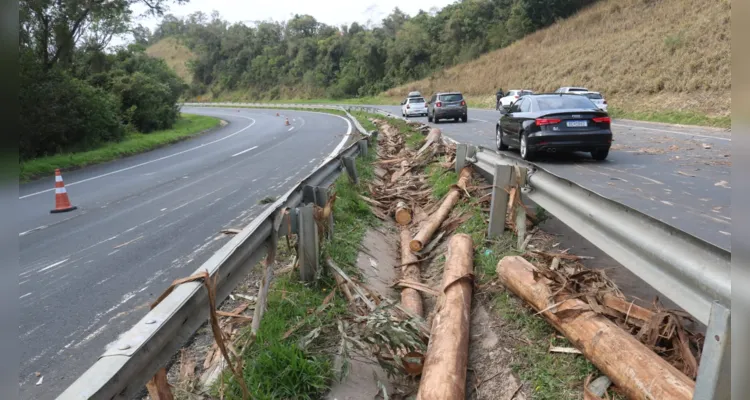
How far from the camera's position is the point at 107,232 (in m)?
8.07

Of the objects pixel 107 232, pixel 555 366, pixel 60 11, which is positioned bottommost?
pixel 107 232

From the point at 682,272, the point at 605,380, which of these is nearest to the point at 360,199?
the point at 605,380

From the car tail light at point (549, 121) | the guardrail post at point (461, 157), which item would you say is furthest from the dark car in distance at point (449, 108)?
the guardrail post at point (461, 157)

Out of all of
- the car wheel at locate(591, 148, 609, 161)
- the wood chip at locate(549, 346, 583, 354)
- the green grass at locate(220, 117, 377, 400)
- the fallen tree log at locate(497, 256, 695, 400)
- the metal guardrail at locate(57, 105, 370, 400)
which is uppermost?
the metal guardrail at locate(57, 105, 370, 400)

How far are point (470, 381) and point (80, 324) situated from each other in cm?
344

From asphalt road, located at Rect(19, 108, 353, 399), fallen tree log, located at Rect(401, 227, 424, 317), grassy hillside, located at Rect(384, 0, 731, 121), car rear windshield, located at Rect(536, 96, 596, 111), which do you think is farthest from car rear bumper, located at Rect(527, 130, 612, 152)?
asphalt road, located at Rect(19, 108, 353, 399)

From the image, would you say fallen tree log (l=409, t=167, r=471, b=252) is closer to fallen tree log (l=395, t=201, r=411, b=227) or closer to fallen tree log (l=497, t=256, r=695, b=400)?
fallen tree log (l=395, t=201, r=411, b=227)

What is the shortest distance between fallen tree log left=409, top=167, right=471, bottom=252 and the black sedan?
13.2 ft

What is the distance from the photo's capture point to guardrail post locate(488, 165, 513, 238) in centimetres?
589

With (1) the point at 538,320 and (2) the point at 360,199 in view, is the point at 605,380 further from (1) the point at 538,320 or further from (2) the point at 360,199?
(2) the point at 360,199

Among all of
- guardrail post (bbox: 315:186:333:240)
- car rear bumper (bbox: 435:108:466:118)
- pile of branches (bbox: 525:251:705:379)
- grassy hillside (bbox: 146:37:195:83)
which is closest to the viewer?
pile of branches (bbox: 525:251:705:379)

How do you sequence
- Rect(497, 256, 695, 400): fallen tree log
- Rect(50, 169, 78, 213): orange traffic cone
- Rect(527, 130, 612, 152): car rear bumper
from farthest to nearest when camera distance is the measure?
Rect(527, 130, 612, 152): car rear bumper → Rect(50, 169, 78, 213): orange traffic cone → Rect(497, 256, 695, 400): fallen tree log

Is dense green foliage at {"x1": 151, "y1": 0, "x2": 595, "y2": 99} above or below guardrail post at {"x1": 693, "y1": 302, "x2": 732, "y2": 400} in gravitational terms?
above

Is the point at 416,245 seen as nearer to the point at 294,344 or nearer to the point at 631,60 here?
the point at 294,344
